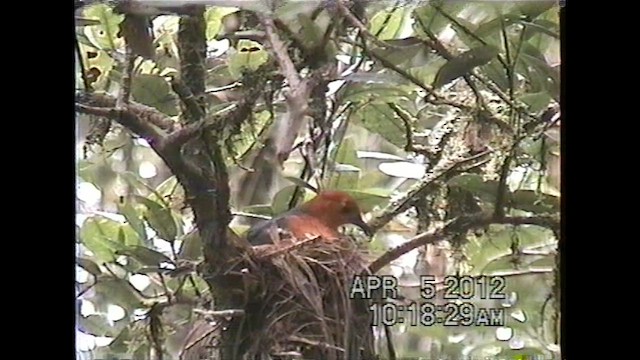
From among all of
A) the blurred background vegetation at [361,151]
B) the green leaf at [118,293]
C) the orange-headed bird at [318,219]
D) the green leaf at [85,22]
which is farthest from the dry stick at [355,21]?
the green leaf at [118,293]

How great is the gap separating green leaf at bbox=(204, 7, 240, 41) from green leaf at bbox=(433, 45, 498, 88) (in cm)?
32

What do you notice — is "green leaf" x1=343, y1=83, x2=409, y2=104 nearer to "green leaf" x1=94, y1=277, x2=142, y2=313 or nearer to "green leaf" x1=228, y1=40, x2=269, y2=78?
"green leaf" x1=228, y1=40, x2=269, y2=78

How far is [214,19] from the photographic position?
1.01m

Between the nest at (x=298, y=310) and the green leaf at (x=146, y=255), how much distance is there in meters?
0.12

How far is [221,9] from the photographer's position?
100 cm

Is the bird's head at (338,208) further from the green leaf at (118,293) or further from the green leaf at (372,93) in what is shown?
the green leaf at (118,293)

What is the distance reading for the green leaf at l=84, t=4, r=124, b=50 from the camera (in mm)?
1000

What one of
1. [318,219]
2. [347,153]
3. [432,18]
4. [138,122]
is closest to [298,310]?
[318,219]

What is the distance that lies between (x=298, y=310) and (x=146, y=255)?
233 millimetres

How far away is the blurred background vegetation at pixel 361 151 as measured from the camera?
100cm

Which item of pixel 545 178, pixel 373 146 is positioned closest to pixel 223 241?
pixel 373 146

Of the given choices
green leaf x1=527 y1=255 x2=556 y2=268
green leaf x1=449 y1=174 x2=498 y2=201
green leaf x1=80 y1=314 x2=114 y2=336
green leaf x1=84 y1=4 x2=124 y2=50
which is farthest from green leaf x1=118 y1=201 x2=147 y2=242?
green leaf x1=527 y1=255 x2=556 y2=268
